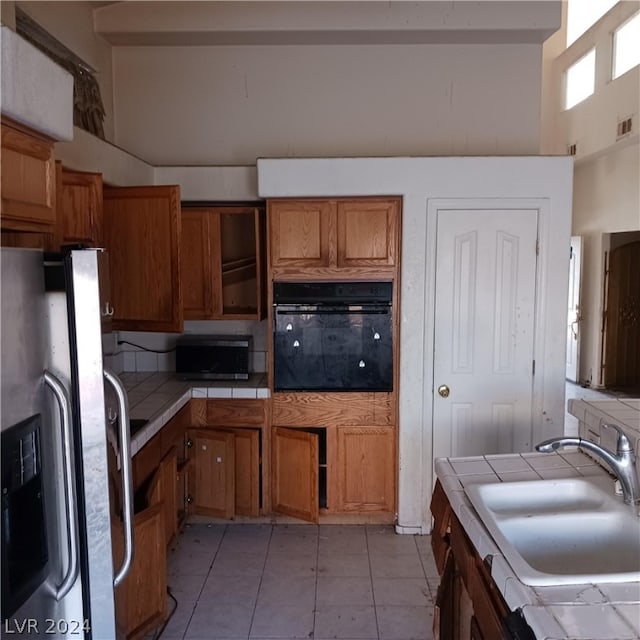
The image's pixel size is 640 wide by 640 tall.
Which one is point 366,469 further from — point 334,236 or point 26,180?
point 26,180

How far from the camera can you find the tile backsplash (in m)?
3.93

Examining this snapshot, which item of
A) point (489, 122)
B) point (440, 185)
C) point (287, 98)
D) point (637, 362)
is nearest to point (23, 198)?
point (440, 185)

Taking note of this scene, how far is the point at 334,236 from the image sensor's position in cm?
335

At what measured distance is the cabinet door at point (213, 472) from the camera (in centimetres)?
346

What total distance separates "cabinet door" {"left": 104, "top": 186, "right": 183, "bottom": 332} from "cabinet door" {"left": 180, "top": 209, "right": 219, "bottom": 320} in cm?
68

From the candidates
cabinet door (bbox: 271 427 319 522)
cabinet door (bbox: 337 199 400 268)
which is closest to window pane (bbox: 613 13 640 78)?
cabinet door (bbox: 337 199 400 268)

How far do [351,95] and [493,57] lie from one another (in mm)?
955

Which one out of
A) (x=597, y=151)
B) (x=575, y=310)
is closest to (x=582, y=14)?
(x=597, y=151)

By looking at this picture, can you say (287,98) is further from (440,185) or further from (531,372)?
(531,372)

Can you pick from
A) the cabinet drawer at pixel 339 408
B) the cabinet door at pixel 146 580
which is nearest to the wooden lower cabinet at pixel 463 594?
the cabinet door at pixel 146 580

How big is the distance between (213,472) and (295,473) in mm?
496

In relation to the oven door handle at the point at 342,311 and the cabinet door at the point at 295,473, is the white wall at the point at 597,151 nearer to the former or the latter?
the oven door handle at the point at 342,311

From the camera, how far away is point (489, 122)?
3.81 meters

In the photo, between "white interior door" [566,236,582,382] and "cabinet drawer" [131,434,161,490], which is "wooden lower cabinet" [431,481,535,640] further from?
"white interior door" [566,236,582,382]
